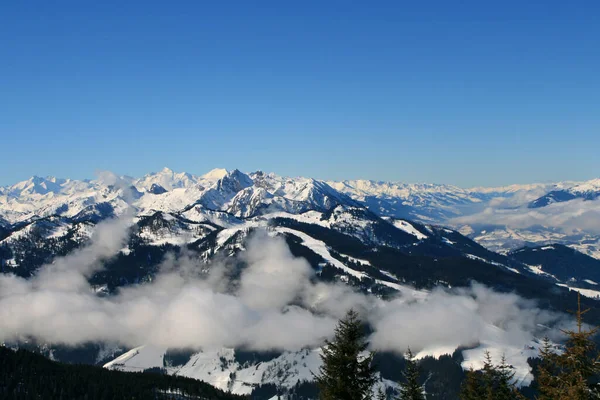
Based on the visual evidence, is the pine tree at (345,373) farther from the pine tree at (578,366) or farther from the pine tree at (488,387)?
the pine tree at (488,387)

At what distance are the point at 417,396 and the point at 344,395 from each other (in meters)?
18.1

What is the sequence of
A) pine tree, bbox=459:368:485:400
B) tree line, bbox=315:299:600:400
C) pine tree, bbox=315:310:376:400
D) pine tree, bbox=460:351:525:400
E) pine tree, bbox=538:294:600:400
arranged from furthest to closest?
pine tree, bbox=459:368:485:400
pine tree, bbox=460:351:525:400
pine tree, bbox=315:310:376:400
tree line, bbox=315:299:600:400
pine tree, bbox=538:294:600:400

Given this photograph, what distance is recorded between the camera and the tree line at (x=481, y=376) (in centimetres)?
2530

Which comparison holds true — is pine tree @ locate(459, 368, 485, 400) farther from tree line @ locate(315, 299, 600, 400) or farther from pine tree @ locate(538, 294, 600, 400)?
pine tree @ locate(538, 294, 600, 400)

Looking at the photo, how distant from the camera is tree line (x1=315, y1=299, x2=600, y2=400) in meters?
25.3

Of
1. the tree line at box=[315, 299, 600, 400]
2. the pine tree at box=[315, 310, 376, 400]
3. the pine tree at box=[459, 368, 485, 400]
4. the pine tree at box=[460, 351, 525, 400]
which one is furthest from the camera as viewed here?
the pine tree at box=[459, 368, 485, 400]

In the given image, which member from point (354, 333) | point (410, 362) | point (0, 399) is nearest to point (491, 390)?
point (410, 362)

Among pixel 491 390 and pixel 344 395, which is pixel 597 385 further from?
pixel 491 390

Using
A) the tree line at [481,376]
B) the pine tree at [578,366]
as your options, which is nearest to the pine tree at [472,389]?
the tree line at [481,376]

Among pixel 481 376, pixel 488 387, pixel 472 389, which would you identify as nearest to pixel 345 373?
pixel 488 387

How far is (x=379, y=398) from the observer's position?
183 feet

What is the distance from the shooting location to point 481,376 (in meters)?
60.1

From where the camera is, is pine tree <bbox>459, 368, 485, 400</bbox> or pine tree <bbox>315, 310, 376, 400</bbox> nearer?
pine tree <bbox>315, 310, 376, 400</bbox>

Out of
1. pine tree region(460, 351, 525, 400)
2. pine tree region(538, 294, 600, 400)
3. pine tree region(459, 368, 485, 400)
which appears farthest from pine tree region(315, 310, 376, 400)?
Answer: pine tree region(459, 368, 485, 400)
